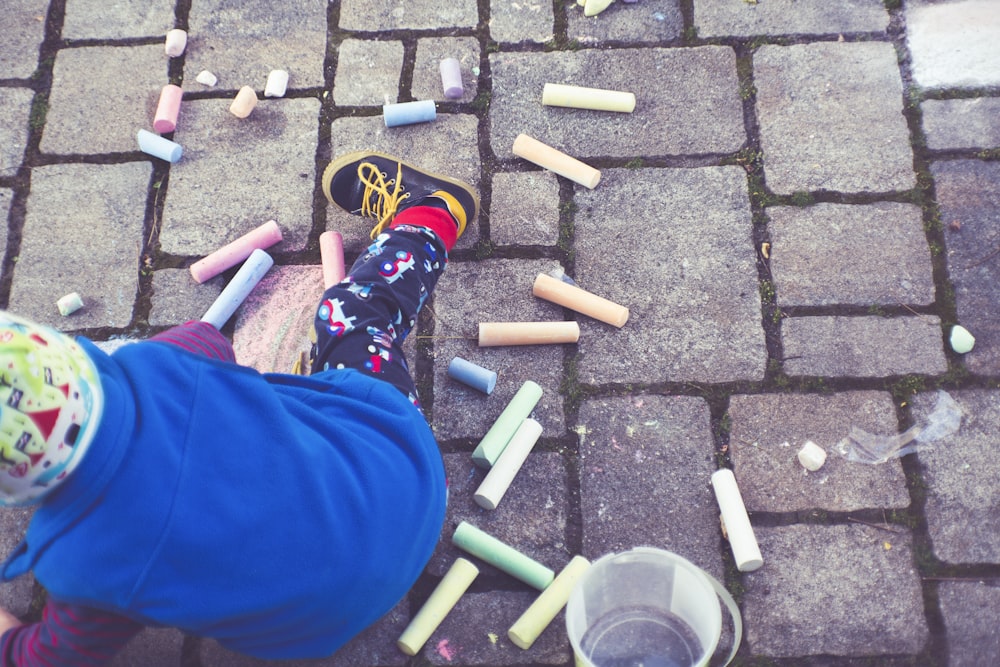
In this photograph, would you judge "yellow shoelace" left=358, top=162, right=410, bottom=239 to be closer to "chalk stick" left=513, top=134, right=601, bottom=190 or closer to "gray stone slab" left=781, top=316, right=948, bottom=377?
"chalk stick" left=513, top=134, right=601, bottom=190

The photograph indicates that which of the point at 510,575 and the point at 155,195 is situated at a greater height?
the point at 155,195

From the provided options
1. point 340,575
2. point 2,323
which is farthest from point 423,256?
point 2,323

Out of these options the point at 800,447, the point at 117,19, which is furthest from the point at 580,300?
the point at 117,19

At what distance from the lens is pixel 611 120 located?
2.78m

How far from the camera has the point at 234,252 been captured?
8.44ft

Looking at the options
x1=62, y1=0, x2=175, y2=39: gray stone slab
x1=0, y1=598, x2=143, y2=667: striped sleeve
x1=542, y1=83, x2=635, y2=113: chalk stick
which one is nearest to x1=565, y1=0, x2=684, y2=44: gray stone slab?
x1=542, y1=83, x2=635, y2=113: chalk stick

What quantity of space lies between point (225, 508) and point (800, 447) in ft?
5.24

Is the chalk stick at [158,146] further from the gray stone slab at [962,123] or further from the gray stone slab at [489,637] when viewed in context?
the gray stone slab at [962,123]

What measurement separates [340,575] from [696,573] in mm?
855

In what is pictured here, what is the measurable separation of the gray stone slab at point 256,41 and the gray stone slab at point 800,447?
1.85 meters

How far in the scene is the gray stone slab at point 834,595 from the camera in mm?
2135

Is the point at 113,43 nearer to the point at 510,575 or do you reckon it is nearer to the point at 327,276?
the point at 327,276

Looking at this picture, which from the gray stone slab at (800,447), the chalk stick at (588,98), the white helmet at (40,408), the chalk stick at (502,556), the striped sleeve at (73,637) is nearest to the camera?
the white helmet at (40,408)

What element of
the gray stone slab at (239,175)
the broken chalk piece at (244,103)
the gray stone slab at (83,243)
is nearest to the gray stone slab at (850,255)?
the gray stone slab at (239,175)
